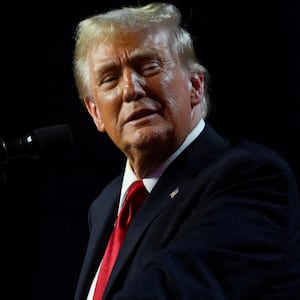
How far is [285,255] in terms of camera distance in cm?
142

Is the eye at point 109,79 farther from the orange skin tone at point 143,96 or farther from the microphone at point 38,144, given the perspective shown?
the microphone at point 38,144

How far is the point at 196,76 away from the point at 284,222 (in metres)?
0.59

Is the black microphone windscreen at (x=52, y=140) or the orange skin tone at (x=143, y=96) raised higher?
the black microphone windscreen at (x=52, y=140)

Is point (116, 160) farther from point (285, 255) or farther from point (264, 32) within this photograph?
point (285, 255)

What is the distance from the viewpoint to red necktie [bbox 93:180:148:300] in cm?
163

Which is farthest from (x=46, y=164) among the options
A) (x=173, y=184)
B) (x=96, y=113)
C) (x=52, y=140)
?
(x=52, y=140)

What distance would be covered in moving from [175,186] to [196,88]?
0.35 metres

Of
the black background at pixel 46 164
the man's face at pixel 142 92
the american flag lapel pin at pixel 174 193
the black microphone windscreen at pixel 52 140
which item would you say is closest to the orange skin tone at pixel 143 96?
the man's face at pixel 142 92

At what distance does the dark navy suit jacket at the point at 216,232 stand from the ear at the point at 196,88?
7.2 inches

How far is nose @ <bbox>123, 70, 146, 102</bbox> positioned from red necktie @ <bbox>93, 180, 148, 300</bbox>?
0.70 ft

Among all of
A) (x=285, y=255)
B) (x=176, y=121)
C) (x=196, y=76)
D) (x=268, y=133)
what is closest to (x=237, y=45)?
(x=268, y=133)

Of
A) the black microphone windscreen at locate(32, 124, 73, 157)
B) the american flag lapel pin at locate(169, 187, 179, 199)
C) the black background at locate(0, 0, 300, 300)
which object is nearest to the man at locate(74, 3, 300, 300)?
the american flag lapel pin at locate(169, 187, 179, 199)

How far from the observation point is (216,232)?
1342 mm

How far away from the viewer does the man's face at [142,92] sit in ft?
5.55
